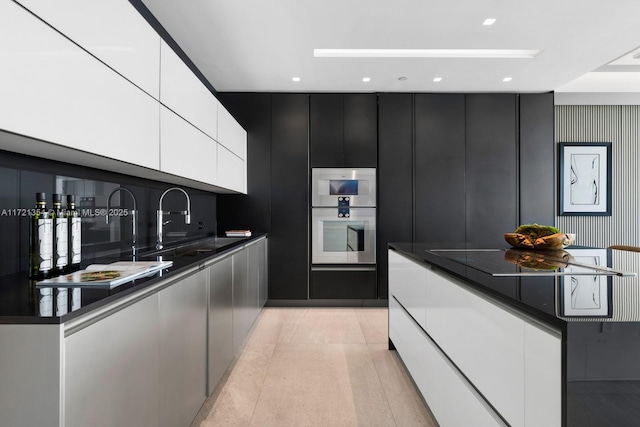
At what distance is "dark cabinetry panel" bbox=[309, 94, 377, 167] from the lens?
438 cm

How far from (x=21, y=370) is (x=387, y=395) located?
6.33 ft

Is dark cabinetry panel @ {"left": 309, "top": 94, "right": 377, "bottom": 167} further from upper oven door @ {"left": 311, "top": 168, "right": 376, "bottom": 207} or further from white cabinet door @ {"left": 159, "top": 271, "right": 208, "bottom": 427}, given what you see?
white cabinet door @ {"left": 159, "top": 271, "right": 208, "bottom": 427}

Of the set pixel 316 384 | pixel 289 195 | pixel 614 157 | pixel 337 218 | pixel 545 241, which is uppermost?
pixel 614 157

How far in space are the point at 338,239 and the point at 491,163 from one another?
2.19 metres

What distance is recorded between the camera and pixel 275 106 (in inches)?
173

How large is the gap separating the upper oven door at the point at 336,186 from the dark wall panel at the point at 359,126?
0.14 meters

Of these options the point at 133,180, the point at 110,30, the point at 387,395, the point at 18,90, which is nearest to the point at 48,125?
the point at 18,90

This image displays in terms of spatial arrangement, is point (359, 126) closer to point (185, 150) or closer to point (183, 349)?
point (185, 150)

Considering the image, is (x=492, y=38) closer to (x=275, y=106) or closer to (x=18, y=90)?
(x=275, y=106)

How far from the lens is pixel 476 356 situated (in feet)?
4.17

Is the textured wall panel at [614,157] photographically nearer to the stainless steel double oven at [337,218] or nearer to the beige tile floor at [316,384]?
the stainless steel double oven at [337,218]

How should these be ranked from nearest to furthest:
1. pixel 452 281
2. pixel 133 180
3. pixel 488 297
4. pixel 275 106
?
pixel 488 297
pixel 452 281
pixel 133 180
pixel 275 106

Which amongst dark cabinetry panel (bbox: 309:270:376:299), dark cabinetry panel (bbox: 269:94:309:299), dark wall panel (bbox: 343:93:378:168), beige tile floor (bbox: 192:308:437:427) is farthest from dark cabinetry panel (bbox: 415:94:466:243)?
beige tile floor (bbox: 192:308:437:427)

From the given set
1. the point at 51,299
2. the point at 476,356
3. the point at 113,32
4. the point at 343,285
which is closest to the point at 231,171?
the point at 343,285
